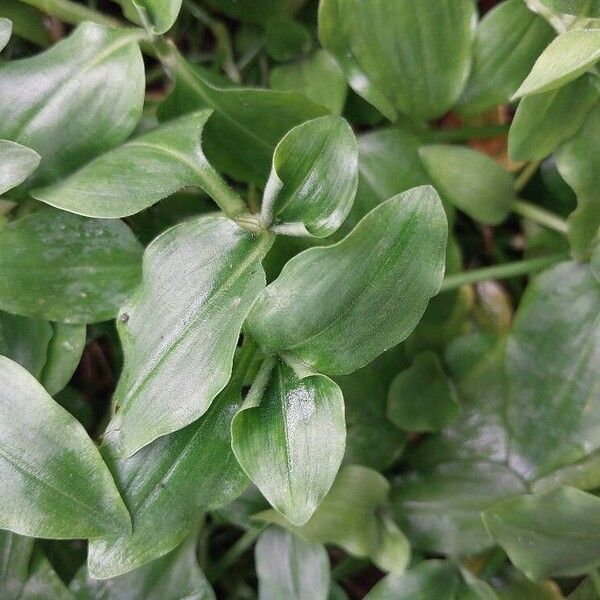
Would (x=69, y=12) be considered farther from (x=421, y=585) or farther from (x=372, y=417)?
(x=421, y=585)

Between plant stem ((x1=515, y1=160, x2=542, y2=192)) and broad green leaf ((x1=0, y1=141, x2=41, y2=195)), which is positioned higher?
broad green leaf ((x1=0, y1=141, x2=41, y2=195))

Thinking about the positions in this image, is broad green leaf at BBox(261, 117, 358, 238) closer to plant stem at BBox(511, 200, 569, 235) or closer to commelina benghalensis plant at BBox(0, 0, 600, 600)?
commelina benghalensis plant at BBox(0, 0, 600, 600)

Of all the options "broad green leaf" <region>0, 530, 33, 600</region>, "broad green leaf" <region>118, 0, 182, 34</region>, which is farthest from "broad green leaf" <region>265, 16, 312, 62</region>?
"broad green leaf" <region>0, 530, 33, 600</region>

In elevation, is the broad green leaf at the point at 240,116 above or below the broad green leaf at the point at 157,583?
above

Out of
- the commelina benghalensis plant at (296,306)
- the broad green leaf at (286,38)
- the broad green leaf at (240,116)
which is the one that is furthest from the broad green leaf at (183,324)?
the broad green leaf at (286,38)

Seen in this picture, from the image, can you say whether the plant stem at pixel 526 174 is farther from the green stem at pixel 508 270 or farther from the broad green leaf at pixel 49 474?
the broad green leaf at pixel 49 474

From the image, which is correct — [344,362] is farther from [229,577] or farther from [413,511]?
[229,577]
